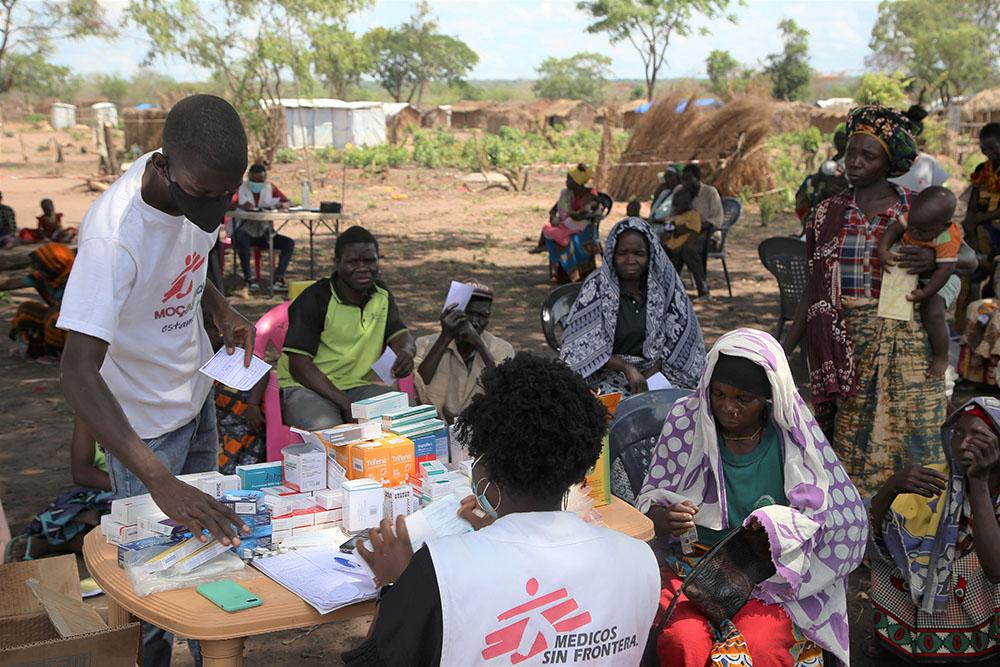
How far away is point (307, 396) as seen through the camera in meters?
4.94

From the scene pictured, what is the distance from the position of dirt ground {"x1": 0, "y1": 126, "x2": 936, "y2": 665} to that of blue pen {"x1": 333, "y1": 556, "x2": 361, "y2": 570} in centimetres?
151

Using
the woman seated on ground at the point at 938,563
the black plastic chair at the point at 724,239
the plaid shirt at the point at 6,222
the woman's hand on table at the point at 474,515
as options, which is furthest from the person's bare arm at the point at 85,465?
the black plastic chair at the point at 724,239

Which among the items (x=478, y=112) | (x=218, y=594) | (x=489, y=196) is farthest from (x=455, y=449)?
(x=478, y=112)

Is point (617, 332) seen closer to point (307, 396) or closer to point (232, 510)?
point (307, 396)

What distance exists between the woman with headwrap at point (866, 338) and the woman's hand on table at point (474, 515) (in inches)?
105

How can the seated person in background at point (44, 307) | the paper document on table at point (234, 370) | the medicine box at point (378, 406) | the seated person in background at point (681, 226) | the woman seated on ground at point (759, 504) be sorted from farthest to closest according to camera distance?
the seated person in background at point (681, 226) < the seated person in background at point (44, 307) < the medicine box at point (378, 406) < the paper document on table at point (234, 370) < the woman seated on ground at point (759, 504)

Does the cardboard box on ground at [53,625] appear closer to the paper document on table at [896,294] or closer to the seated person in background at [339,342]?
the seated person in background at [339,342]

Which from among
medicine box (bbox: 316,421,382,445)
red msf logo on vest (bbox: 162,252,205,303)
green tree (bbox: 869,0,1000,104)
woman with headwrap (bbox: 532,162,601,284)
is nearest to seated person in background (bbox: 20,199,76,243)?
woman with headwrap (bbox: 532,162,601,284)

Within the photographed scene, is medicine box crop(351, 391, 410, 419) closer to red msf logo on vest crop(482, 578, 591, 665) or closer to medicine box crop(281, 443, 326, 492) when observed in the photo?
medicine box crop(281, 443, 326, 492)

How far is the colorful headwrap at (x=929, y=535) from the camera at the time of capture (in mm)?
3412

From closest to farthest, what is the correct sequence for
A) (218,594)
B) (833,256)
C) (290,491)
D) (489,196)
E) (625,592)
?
(625,592), (218,594), (290,491), (833,256), (489,196)

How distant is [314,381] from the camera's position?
16.0 ft

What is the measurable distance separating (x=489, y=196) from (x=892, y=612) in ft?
61.6

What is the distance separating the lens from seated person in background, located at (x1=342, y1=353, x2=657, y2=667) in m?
1.94
